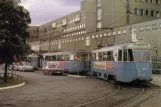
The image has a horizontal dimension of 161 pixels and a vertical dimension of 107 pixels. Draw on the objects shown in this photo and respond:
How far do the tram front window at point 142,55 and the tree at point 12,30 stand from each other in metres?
9.46

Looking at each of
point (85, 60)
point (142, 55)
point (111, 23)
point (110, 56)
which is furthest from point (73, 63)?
point (111, 23)

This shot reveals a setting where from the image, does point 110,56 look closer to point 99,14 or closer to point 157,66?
point 157,66

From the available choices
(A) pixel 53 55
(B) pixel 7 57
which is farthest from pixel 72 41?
(B) pixel 7 57

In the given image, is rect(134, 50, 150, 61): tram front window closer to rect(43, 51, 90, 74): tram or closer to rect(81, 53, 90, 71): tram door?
rect(43, 51, 90, 74): tram

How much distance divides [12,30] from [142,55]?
422 inches

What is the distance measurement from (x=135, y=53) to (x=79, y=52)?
18.6 meters

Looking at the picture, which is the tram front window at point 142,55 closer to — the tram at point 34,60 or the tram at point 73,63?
the tram at point 73,63

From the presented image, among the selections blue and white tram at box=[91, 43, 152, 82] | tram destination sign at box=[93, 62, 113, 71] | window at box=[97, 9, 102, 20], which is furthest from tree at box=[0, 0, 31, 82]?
window at box=[97, 9, 102, 20]

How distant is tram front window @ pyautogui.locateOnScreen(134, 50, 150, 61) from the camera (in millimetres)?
23984

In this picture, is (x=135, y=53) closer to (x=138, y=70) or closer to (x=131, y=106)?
(x=138, y=70)

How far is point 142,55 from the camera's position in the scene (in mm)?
24156

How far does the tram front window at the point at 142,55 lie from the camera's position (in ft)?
78.7

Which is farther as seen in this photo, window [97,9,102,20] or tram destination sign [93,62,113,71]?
window [97,9,102,20]

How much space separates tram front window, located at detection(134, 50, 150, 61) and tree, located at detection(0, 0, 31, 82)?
9463 mm
